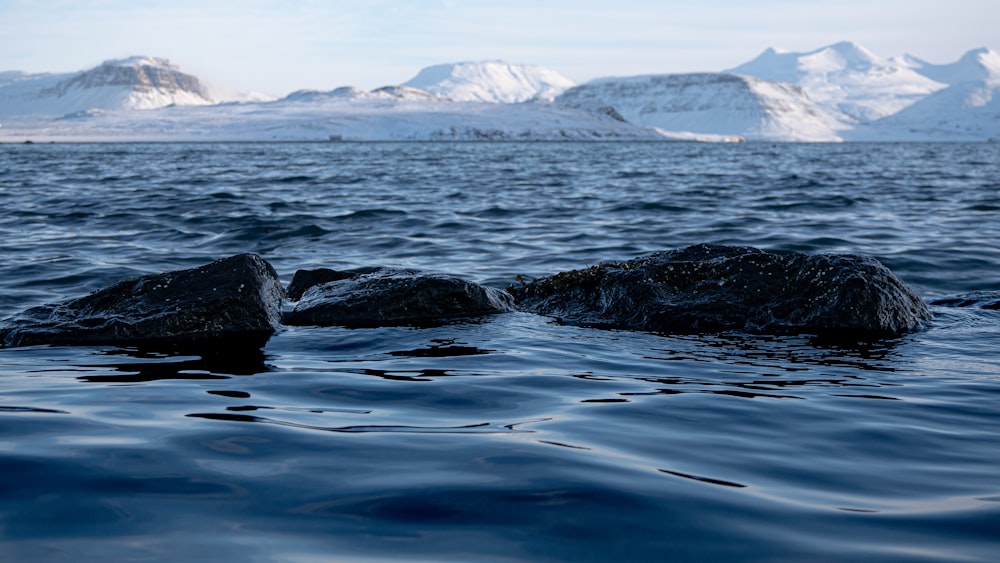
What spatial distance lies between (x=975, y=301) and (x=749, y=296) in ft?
9.60

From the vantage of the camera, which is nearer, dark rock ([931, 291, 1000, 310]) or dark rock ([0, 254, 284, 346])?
dark rock ([0, 254, 284, 346])

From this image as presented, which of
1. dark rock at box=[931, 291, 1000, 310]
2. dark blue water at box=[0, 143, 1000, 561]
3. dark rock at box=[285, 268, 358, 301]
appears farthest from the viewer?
dark rock at box=[285, 268, 358, 301]

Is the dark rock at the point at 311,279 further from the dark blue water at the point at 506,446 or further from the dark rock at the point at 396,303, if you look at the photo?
the dark blue water at the point at 506,446

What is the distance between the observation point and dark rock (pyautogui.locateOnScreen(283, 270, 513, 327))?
8422 millimetres

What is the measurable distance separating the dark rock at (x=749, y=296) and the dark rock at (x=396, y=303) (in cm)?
80

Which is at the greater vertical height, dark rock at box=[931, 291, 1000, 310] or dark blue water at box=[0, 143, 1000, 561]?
dark blue water at box=[0, 143, 1000, 561]

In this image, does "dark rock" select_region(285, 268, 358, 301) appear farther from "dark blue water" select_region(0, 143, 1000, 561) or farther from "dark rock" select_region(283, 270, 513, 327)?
"dark blue water" select_region(0, 143, 1000, 561)

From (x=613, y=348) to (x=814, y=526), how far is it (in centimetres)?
385

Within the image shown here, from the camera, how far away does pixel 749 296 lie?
819 centimetres

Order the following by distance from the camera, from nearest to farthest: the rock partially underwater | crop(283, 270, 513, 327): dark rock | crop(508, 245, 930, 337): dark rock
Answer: the rock partially underwater < crop(508, 245, 930, 337): dark rock < crop(283, 270, 513, 327): dark rock

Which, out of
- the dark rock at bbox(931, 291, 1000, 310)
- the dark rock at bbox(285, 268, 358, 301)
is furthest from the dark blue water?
the dark rock at bbox(285, 268, 358, 301)

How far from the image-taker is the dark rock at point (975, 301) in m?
9.20

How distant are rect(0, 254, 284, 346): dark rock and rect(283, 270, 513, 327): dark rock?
1.38ft

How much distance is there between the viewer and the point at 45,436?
462cm
